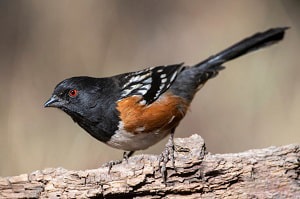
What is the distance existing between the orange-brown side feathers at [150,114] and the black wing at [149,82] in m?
0.06

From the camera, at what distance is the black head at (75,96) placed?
4.02 meters

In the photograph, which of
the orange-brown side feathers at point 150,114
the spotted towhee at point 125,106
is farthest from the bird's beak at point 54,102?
the orange-brown side feathers at point 150,114

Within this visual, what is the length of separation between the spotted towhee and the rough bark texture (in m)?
0.18

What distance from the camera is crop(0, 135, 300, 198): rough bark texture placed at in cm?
348

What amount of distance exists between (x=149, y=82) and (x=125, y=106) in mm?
437

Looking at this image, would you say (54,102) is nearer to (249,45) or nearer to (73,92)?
(73,92)

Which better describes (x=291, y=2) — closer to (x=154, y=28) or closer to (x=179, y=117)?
(x=154, y=28)

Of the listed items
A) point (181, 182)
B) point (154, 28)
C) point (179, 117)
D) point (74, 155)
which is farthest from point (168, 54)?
point (181, 182)

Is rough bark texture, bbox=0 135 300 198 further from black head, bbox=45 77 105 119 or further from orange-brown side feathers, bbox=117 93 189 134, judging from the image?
black head, bbox=45 77 105 119

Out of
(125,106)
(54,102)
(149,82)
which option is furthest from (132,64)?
(54,102)

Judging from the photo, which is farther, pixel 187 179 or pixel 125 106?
pixel 125 106

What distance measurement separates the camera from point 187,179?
355 cm

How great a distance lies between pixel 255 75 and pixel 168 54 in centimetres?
146

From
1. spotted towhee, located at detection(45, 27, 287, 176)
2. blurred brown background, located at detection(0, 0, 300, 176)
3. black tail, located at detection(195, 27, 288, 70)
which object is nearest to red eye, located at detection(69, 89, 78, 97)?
spotted towhee, located at detection(45, 27, 287, 176)
